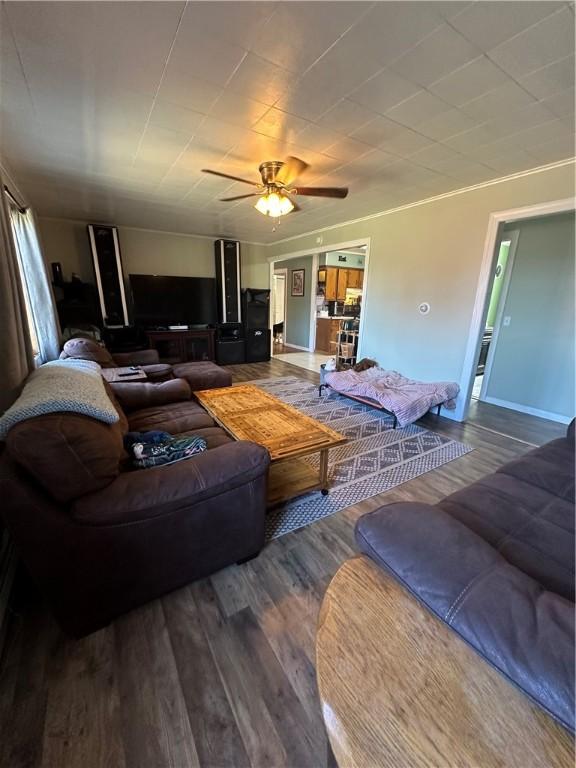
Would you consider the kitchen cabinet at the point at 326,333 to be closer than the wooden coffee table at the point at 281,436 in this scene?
No

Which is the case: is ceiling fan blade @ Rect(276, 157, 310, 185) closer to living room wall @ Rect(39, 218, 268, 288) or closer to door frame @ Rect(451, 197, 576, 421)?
door frame @ Rect(451, 197, 576, 421)

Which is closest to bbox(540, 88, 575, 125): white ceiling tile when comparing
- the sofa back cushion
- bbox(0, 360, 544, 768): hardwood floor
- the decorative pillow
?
the decorative pillow

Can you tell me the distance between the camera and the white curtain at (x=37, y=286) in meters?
3.09

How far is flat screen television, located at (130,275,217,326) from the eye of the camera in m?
5.28

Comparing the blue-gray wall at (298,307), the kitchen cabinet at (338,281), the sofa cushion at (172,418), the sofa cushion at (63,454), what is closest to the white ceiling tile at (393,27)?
the sofa cushion at (63,454)

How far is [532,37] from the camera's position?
4.50ft

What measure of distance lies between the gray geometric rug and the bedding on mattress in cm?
22

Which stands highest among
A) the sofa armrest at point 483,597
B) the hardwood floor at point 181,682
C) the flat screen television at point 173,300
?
the flat screen television at point 173,300

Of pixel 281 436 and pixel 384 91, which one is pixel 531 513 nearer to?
pixel 281 436

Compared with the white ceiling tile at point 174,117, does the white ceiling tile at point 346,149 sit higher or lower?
lower

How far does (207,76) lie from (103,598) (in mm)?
2558

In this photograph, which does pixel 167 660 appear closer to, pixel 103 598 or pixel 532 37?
pixel 103 598

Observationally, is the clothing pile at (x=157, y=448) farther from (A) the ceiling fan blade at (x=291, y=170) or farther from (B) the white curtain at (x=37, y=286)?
(A) the ceiling fan blade at (x=291, y=170)

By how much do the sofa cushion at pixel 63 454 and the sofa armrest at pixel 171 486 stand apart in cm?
6
